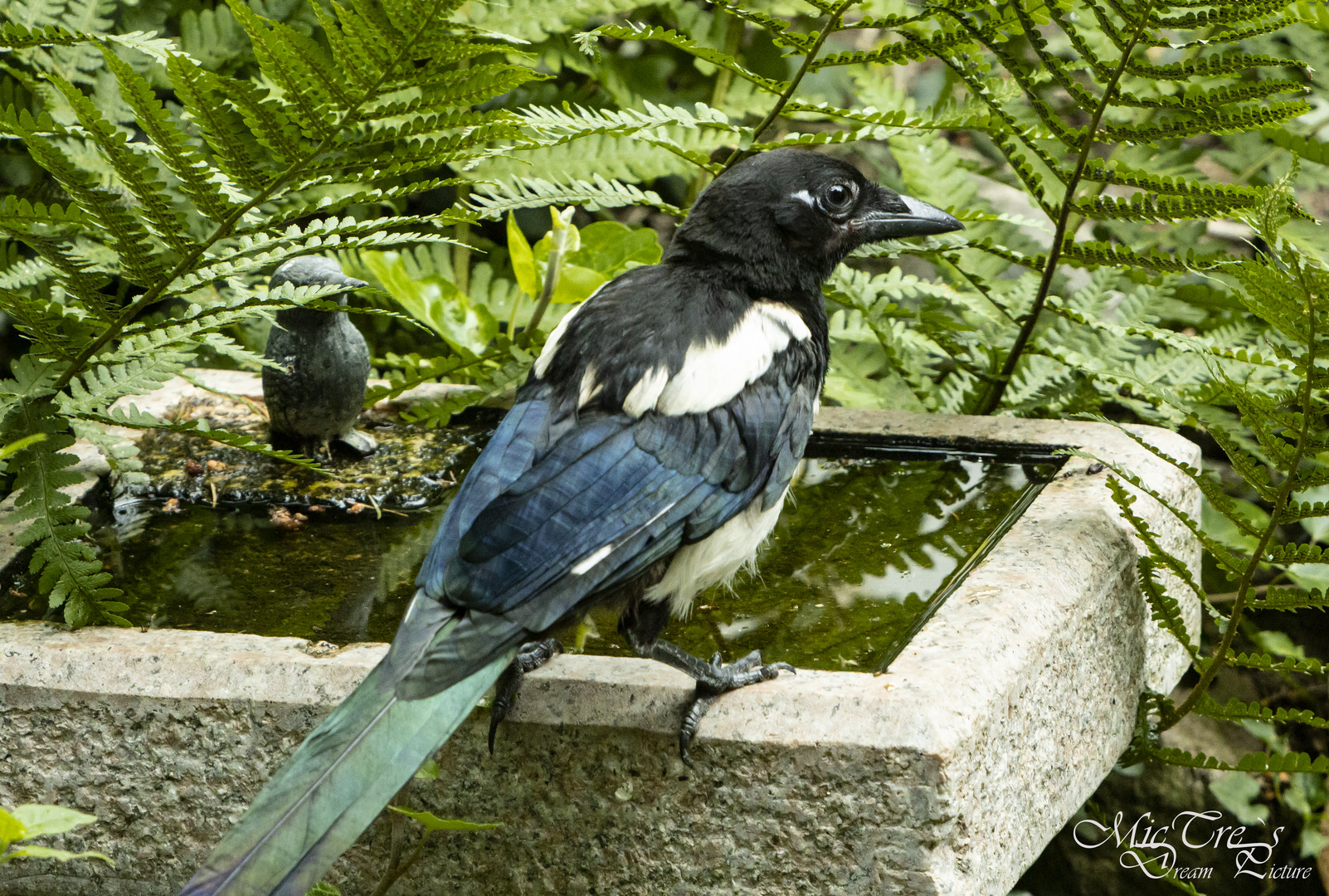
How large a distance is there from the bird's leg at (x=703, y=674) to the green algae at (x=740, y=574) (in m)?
0.18

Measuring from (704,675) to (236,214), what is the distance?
1006 millimetres

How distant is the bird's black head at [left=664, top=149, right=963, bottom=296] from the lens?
6.59 feet

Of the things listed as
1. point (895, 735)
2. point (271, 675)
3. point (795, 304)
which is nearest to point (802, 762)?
point (895, 735)

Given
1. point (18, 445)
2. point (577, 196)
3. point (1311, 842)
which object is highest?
point (18, 445)

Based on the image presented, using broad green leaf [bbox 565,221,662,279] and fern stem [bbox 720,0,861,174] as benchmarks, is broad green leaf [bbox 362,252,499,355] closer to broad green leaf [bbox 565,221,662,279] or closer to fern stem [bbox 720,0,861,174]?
broad green leaf [bbox 565,221,662,279]

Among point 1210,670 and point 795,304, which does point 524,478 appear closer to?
point 795,304

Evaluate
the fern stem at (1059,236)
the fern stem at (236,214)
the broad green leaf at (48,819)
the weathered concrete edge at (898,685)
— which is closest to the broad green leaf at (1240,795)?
the fern stem at (1059,236)

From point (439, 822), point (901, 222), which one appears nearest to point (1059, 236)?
point (901, 222)

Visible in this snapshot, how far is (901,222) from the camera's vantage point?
2.21 m

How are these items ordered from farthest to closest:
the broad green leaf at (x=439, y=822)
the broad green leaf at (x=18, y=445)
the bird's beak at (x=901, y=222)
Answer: the bird's beak at (x=901, y=222)
the broad green leaf at (x=439, y=822)
the broad green leaf at (x=18, y=445)

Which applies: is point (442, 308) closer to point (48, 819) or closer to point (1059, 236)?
point (1059, 236)

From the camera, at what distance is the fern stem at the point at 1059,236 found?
2.25 m

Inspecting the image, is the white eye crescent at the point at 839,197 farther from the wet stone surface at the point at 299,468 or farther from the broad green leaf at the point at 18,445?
the broad green leaf at the point at 18,445

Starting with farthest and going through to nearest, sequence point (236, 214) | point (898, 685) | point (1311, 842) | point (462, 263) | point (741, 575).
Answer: point (462, 263) → point (1311, 842) → point (741, 575) → point (236, 214) → point (898, 685)
